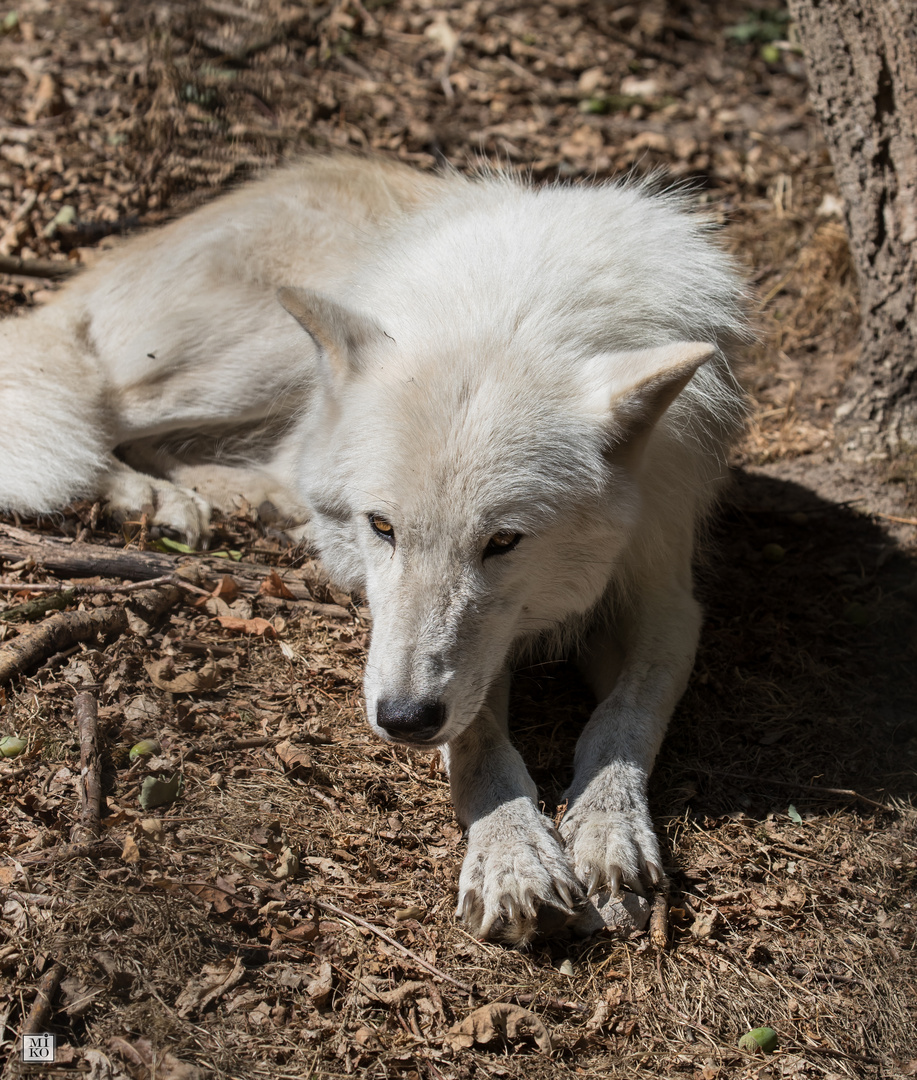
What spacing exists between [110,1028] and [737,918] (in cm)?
170

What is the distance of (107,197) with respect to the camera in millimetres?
5371

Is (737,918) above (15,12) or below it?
below

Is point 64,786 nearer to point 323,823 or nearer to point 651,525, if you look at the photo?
point 323,823

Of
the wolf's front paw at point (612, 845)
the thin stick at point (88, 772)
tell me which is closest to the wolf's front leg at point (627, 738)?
the wolf's front paw at point (612, 845)

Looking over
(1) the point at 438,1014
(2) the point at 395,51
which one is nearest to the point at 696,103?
(2) the point at 395,51

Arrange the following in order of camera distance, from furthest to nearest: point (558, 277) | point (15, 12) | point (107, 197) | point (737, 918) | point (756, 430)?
point (15, 12), point (107, 197), point (756, 430), point (558, 277), point (737, 918)

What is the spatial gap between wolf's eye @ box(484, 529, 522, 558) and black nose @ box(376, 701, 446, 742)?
0.48 metres

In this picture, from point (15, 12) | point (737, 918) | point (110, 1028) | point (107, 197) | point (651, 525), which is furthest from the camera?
point (15, 12)

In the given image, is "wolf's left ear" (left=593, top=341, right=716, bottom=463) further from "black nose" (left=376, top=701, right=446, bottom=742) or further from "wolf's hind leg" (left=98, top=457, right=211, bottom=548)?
"wolf's hind leg" (left=98, top=457, right=211, bottom=548)

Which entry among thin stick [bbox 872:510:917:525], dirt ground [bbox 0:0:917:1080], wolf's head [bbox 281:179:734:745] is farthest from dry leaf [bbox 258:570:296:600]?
thin stick [bbox 872:510:917:525]

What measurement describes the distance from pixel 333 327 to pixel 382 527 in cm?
67

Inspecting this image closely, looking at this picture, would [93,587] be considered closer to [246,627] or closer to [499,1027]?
[246,627]

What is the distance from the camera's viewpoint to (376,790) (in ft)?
9.23

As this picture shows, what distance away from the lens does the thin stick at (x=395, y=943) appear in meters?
2.24
